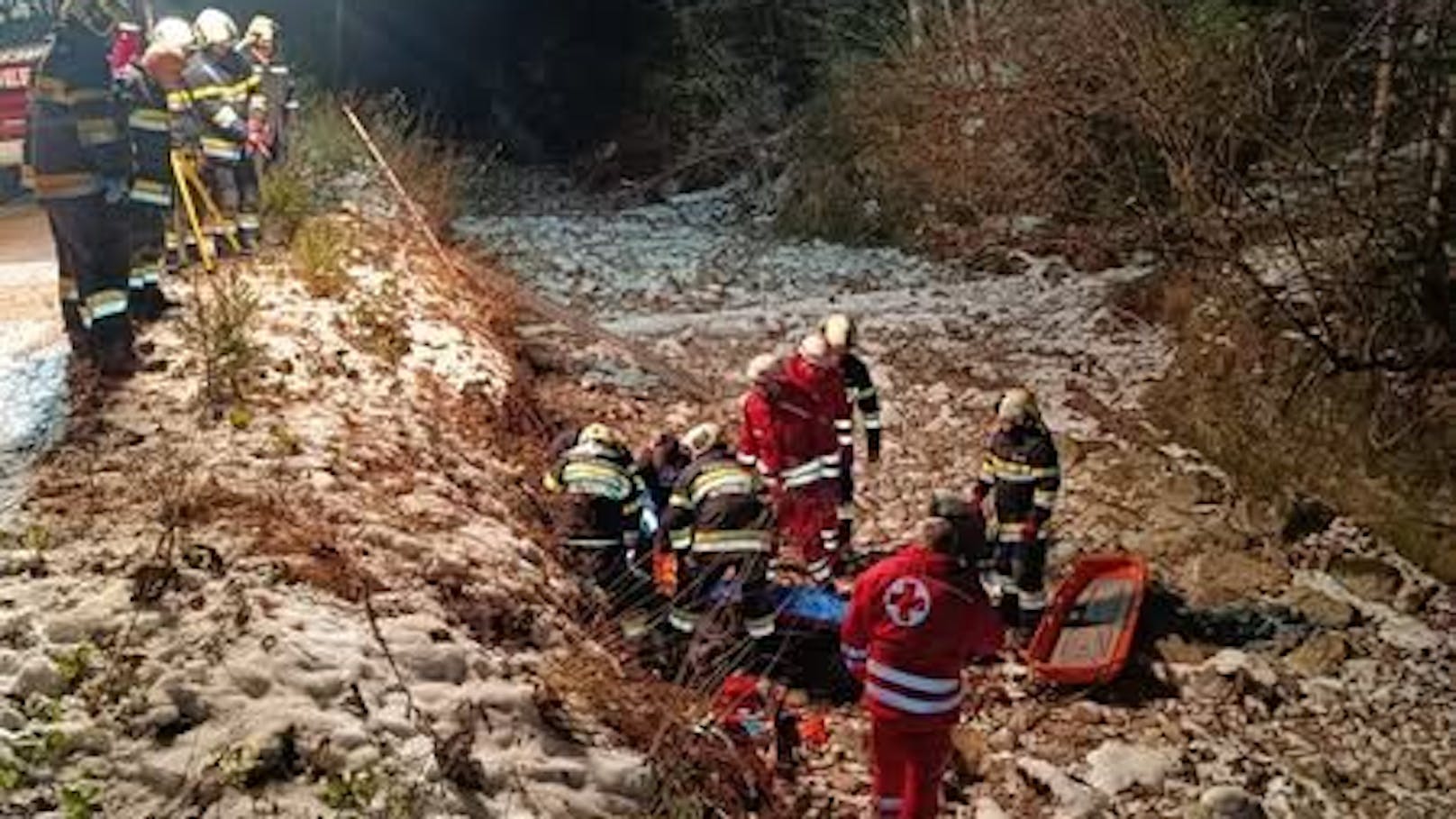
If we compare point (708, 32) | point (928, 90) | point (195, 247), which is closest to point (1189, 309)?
point (928, 90)

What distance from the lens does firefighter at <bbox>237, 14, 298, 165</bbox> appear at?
9532 millimetres

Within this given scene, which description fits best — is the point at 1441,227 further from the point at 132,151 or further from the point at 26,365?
the point at 26,365

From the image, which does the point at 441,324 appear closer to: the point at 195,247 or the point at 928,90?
the point at 195,247

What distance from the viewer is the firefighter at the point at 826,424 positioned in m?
8.00

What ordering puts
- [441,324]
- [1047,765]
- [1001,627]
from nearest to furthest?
[1001,627], [1047,765], [441,324]

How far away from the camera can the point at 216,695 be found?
15.0ft

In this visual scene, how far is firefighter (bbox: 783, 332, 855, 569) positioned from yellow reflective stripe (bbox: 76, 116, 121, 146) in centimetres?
394

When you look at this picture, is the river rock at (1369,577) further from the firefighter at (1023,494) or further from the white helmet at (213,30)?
the white helmet at (213,30)

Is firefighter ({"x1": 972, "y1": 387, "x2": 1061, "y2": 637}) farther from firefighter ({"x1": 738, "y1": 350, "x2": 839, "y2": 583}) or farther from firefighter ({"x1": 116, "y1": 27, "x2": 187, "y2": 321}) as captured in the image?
firefighter ({"x1": 116, "y1": 27, "x2": 187, "y2": 321})

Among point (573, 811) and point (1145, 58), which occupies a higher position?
point (1145, 58)

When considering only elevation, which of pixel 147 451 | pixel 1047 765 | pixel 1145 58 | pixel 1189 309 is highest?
pixel 1145 58

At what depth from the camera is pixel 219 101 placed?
877 cm

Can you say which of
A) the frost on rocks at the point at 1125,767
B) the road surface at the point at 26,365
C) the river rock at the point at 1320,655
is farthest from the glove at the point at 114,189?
the river rock at the point at 1320,655

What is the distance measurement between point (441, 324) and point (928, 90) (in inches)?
333
